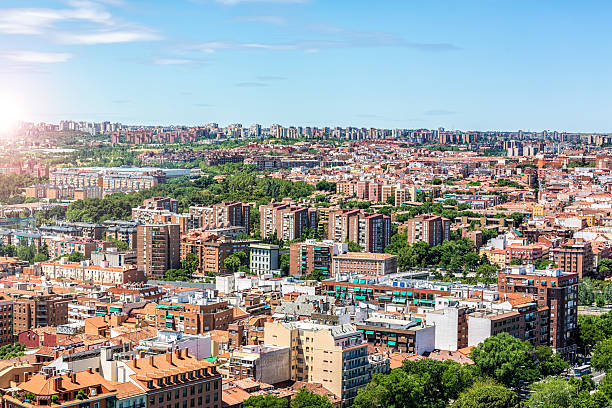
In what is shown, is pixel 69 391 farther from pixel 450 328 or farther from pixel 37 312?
pixel 37 312

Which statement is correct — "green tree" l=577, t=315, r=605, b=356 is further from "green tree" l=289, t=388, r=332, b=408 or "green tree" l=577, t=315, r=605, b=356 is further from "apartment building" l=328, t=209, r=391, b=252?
"apartment building" l=328, t=209, r=391, b=252

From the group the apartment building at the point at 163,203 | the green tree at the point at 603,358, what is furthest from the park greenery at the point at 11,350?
the apartment building at the point at 163,203

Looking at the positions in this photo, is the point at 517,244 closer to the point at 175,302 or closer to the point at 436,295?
the point at 436,295

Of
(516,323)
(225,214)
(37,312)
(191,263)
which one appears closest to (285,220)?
(225,214)

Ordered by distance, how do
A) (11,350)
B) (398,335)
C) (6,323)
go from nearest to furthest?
(398,335) → (11,350) → (6,323)

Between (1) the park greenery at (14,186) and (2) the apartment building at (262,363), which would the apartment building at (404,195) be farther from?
(2) the apartment building at (262,363)

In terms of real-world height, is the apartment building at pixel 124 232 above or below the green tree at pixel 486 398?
above
